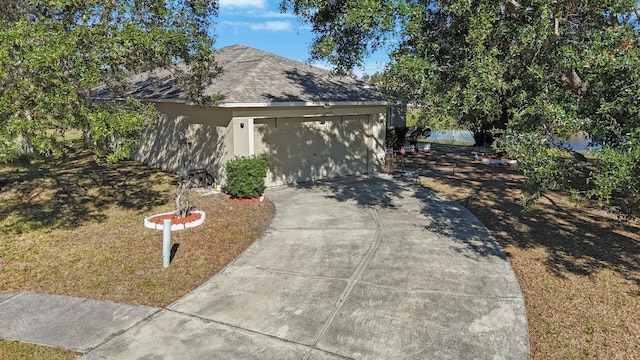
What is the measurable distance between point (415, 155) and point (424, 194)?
9.43 metres

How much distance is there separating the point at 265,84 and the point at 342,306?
9572 millimetres

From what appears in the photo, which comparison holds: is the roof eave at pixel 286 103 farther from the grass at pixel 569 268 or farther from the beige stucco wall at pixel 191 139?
the grass at pixel 569 268

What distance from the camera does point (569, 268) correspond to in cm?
750

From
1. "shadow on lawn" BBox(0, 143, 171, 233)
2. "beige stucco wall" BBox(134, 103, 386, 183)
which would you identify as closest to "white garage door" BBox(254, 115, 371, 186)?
"beige stucco wall" BBox(134, 103, 386, 183)

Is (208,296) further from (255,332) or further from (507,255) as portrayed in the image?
(507,255)

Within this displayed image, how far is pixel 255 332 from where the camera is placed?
5418 millimetres

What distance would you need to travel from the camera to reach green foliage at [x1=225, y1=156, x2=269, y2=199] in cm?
1153

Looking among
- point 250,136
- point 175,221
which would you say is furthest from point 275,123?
point 175,221

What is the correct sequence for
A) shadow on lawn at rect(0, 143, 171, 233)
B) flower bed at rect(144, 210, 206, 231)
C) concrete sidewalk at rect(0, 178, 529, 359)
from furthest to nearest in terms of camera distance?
shadow on lawn at rect(0, 143, 171, 233) < flower bed at rect(144, 210, 206, 231) < concrete sidewalk at rect(0, 178, 529, 359)

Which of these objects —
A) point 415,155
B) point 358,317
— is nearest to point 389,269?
point 358,317

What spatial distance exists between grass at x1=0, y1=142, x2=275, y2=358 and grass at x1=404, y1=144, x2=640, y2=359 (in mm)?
5359

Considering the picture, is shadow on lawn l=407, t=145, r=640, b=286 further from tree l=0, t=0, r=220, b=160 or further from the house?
tree l=0, t=0, r=220, b=160

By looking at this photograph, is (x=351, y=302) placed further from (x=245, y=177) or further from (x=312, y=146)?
(x=312, y=146)

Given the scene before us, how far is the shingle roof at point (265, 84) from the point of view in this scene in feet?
42.9
